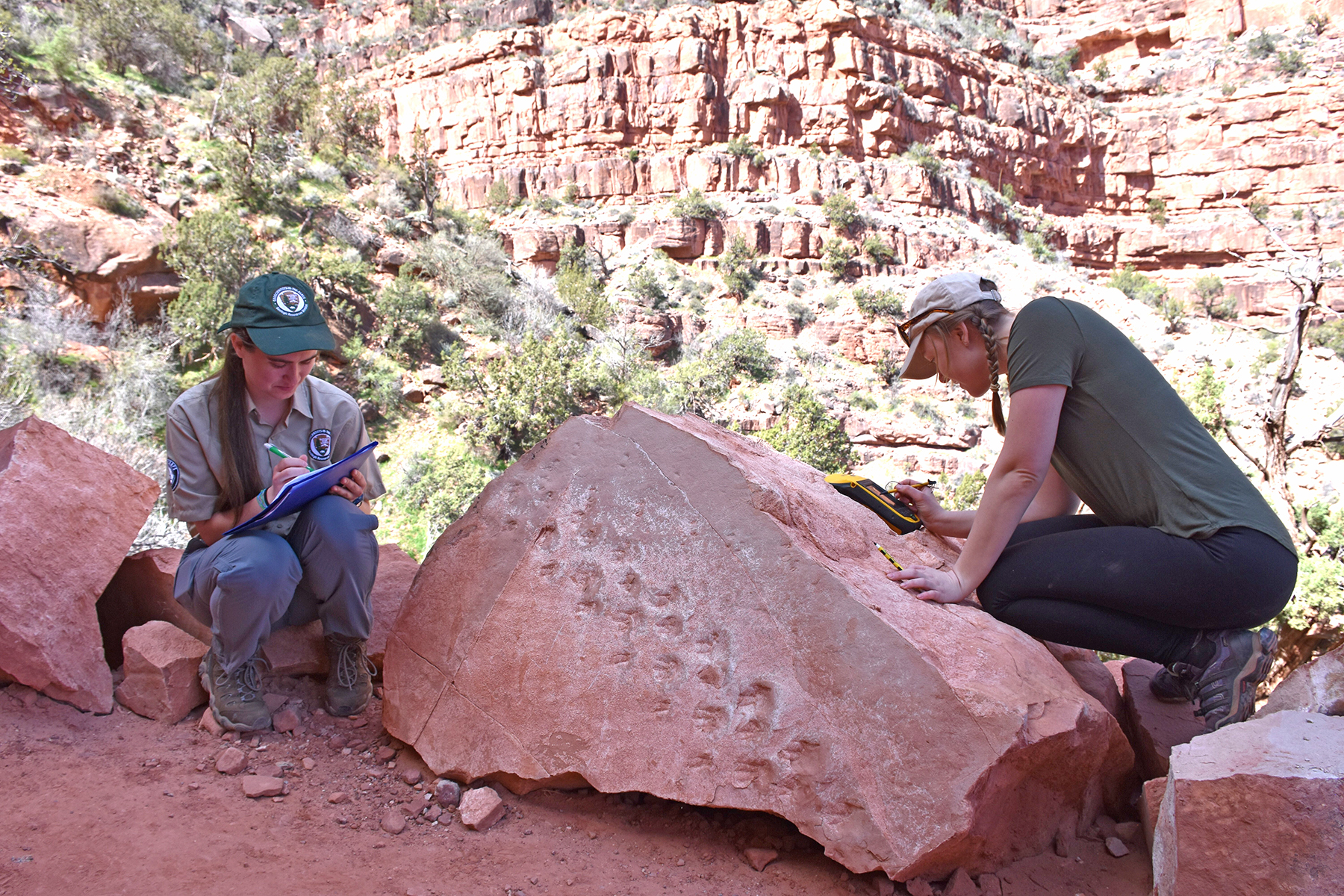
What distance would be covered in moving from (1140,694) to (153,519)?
613cm

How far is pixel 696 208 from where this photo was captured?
87.0 feet

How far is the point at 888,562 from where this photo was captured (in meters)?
2.48

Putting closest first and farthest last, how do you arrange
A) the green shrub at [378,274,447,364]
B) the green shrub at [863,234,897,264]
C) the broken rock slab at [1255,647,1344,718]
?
the broken rock slab at [1255,647,1344,718] < the green shrub at [378,274,447,364] < the green shrub at [863,234,897,264]

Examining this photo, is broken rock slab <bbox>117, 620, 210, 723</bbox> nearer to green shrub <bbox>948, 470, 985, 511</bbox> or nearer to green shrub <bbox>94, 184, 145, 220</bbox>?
green shrub <bbox>948, 470, 985, 511</bbox>

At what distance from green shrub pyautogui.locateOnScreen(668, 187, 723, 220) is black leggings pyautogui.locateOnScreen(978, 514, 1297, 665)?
2533cm

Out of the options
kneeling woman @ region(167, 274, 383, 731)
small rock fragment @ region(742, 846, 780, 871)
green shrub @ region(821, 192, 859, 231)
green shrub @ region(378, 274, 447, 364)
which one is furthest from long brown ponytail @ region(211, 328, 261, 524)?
green shrub @ region(821, 192, 859, 231)

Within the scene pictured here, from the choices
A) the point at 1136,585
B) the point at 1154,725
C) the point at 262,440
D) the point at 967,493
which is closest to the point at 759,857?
the point at 1136,585

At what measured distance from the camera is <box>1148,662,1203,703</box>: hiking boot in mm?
2273

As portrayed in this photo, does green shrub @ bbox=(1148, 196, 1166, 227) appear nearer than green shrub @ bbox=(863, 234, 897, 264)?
No

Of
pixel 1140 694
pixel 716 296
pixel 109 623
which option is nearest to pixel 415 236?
pixel 716 296

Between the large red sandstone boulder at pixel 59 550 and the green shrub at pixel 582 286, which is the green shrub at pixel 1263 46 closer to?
the green shrub at pixel 582 286

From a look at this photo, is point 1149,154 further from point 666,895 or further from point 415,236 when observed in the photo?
point 666,895

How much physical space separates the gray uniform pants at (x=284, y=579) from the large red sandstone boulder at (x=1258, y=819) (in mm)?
2214

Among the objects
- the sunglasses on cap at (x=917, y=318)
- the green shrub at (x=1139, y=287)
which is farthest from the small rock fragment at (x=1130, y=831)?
the green shrub at (x=1139, y=287)
